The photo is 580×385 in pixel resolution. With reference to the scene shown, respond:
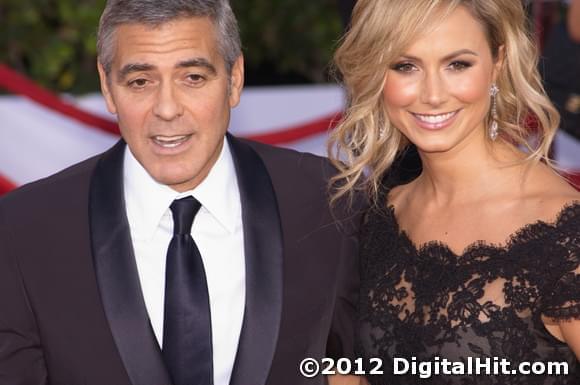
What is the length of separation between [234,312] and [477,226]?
78 cm

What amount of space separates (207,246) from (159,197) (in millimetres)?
196

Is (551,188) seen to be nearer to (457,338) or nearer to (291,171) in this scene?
(457,338)

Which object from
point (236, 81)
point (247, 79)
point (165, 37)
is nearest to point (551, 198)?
point (236, 81)

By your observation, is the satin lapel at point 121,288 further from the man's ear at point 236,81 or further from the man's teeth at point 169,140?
the man's ear at point 236,81

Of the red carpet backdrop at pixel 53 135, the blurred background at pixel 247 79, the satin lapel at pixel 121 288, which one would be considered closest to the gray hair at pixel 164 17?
the satin lapel at pixel 121 288

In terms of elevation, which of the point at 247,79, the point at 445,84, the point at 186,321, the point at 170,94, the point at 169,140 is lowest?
the point at 186,321

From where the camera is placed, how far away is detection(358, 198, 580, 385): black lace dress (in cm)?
286

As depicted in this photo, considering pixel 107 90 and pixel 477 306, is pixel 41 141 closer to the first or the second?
pixel 107 90

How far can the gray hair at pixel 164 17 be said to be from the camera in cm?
281

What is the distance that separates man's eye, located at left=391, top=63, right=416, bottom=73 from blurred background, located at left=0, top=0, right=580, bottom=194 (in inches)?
22.5

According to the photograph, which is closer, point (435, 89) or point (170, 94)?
point (170, 94)

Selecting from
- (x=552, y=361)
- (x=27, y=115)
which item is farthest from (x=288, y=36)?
(x=552, y=361)

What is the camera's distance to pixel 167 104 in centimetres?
281

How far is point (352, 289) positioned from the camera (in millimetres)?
3189
